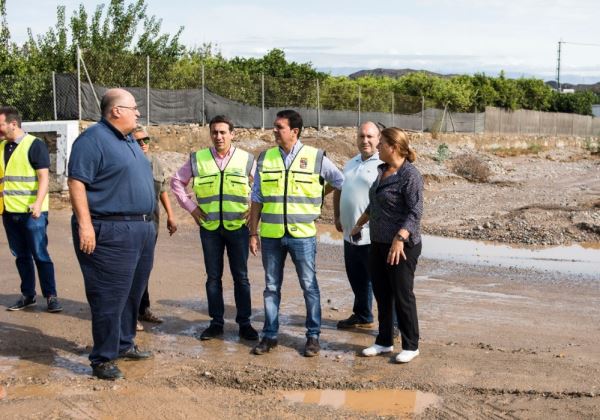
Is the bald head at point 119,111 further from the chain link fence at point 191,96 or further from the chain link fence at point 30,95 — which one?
the chain link fence at point 30,95

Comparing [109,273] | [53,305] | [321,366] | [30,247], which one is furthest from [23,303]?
[321,366]

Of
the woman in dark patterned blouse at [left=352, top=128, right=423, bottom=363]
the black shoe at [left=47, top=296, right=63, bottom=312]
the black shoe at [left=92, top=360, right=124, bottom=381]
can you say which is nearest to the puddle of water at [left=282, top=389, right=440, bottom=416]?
the woman in dark patterned blouse at [left=352, top=128, right=423, bottom=363]

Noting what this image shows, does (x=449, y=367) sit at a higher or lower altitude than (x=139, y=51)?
lower

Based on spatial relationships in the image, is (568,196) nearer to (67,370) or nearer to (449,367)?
(449,367)

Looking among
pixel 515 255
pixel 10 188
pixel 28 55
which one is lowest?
pixel 515 255

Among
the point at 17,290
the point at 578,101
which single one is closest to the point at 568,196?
the point at 17,290

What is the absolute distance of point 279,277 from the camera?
722cm

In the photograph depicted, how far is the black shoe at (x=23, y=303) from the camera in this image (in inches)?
335

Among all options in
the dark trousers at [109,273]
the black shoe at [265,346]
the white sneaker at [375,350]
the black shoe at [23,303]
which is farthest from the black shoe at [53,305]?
the white sneaker at [375,350]

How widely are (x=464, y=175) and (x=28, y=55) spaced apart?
602 inches

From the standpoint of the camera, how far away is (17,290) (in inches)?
376

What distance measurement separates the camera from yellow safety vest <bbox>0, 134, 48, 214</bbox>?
27.3 feet

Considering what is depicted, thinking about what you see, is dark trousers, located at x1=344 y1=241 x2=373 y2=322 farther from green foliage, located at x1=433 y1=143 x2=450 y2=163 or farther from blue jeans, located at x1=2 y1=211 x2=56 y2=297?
green foliage, located at x1=433 y1=143 x2=450 y2=163

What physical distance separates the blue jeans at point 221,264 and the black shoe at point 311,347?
796 mm
